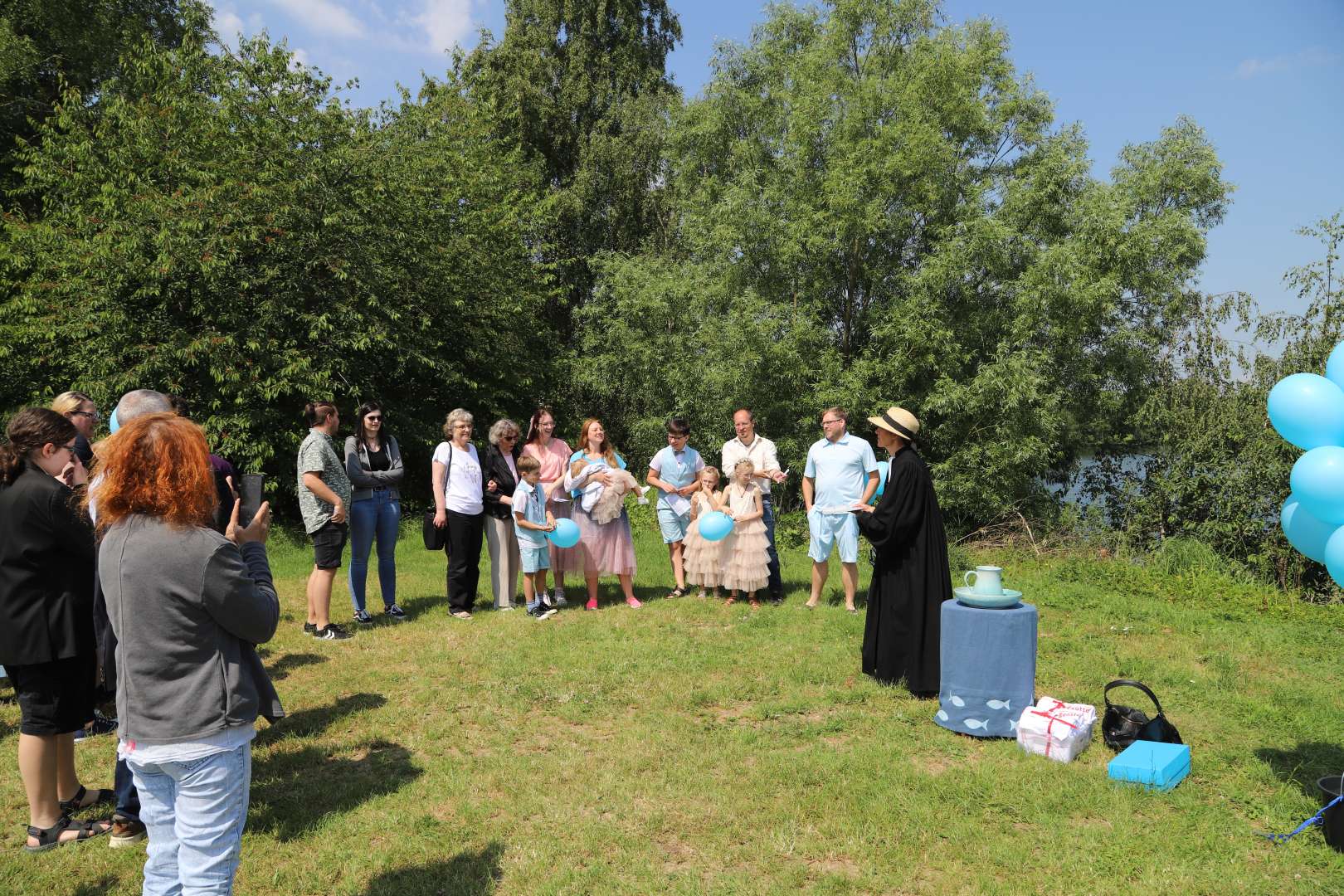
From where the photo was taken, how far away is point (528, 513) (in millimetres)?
8461

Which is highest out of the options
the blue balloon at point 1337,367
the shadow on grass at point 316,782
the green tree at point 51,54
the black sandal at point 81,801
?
the green tree at point 51,54

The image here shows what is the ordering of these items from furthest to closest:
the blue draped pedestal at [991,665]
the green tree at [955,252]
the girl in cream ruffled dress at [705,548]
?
1. the green tree at [955,252]
2. the girl in cream ruffled dress at [705,548]
3. the blue draped pedestal at [991,665]

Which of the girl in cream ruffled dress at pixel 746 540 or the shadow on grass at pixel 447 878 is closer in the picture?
the shadow on grass at pixel 447 878

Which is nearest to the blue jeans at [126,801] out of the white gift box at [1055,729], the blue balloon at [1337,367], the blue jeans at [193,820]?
the blue jeans at [193,820]

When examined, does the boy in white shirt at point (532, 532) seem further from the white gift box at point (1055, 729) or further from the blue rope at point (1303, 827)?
the blue rope at point (1303, 827)

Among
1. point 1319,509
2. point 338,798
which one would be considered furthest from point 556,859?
point 1319,509

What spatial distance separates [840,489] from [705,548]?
1606mm

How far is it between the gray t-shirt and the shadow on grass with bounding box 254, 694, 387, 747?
1.94m

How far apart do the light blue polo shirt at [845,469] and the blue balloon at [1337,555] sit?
4.46 meters

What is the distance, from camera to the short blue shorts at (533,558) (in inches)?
334

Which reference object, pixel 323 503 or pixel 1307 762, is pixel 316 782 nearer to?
pixel 323 503

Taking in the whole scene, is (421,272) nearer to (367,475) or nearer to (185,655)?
(367,475)

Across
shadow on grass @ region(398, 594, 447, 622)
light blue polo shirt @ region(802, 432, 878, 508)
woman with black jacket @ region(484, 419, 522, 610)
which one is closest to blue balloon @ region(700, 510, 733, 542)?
light blue polo shirt @ region(802, 432, 878, 508)

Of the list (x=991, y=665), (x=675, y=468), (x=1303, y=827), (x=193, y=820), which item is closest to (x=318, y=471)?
(x=675, y=468)
